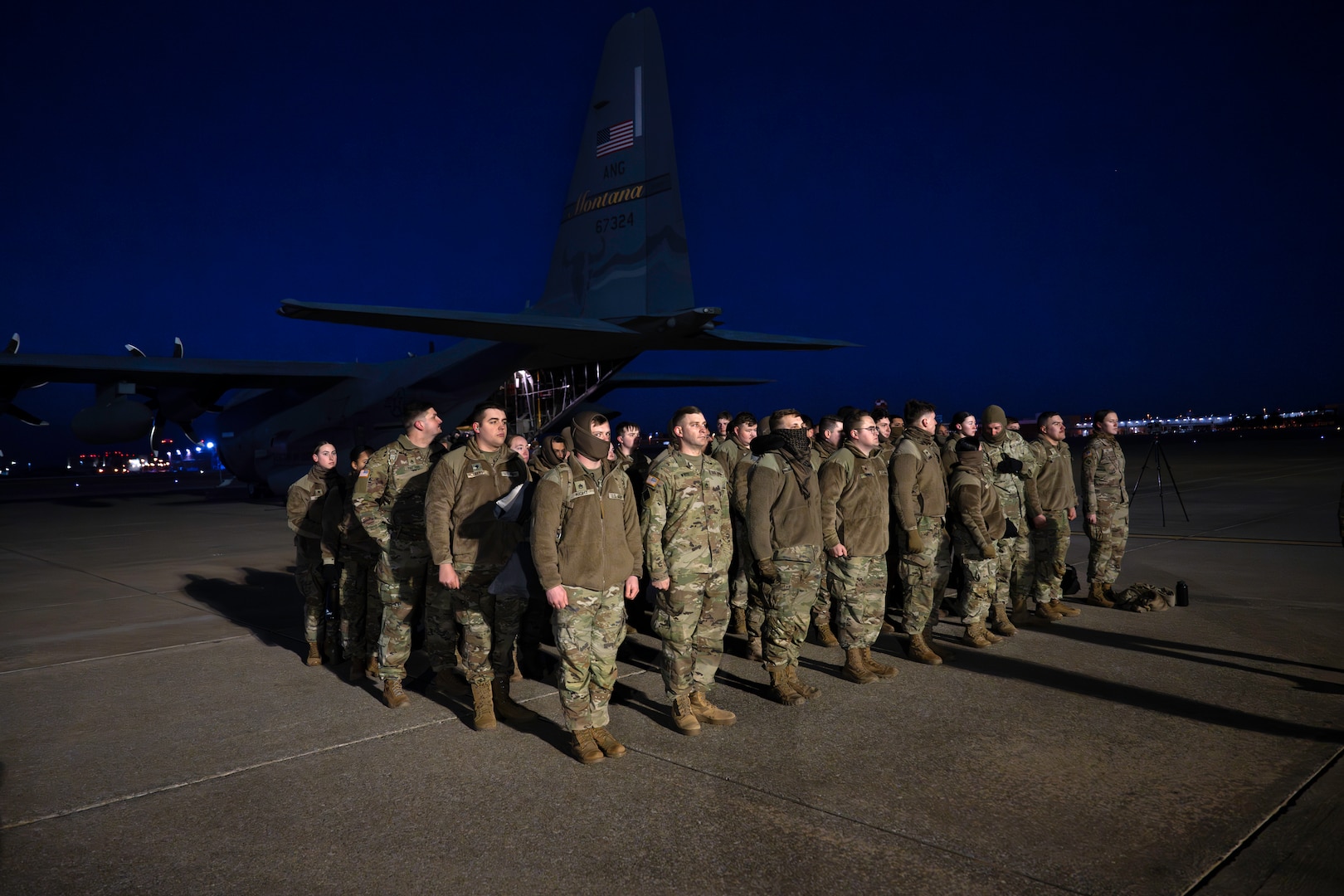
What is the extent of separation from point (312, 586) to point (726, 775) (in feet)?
12.8

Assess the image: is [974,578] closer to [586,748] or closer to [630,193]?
[586,748]

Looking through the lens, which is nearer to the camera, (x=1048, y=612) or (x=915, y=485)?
(x=915, y=485)

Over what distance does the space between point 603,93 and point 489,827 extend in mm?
14293

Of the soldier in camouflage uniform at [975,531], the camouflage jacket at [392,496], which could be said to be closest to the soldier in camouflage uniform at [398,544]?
the camouflage jacket at [392,496]

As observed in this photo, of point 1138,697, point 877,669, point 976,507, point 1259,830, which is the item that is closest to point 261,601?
point 877,669

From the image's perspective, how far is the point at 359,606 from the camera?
242 inches

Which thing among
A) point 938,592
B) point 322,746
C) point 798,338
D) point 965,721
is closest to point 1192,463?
point 798,338

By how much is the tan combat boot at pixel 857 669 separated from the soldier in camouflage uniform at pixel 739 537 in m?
0.69

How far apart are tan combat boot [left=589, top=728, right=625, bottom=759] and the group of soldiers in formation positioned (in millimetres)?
10

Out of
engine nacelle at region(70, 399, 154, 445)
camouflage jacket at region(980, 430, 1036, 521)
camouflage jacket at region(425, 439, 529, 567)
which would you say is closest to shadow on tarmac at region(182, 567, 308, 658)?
camouflage jacket at region(425, 439, 529, 567)

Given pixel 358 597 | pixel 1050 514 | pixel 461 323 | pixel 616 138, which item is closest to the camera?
A: pixel 358 597

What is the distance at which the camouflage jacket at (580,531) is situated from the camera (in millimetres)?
4348

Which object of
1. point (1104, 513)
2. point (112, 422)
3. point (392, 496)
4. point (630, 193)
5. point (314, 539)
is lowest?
point (1104, 513)

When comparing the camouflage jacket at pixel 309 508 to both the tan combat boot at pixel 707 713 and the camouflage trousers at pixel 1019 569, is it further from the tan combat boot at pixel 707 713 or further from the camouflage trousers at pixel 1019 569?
the camouflage trousers at pixel 1019 569
